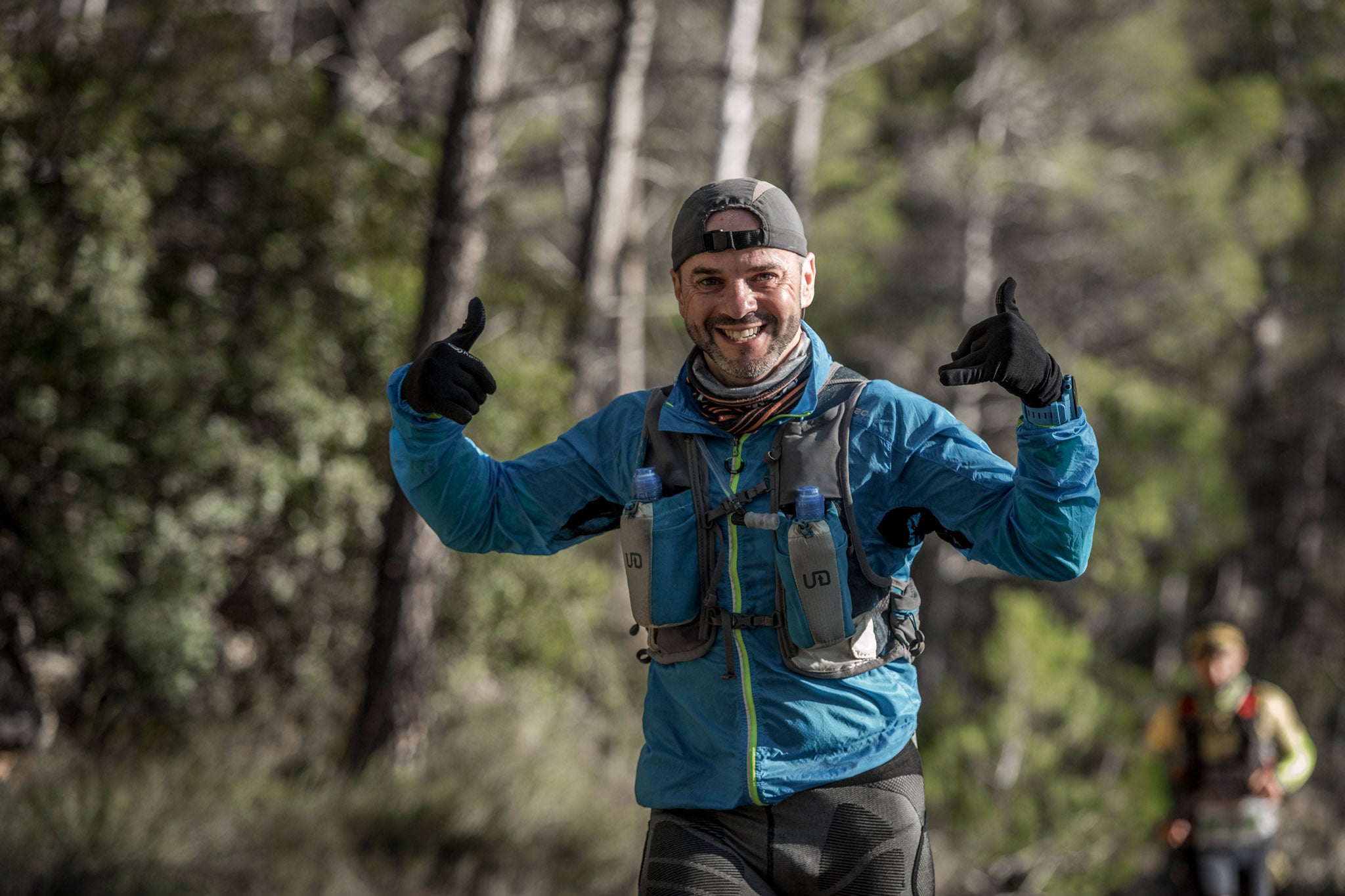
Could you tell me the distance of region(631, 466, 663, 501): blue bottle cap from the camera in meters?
2.34

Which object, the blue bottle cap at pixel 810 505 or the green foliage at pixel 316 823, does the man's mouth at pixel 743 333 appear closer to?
the blue bottle cap at pixel 810 505

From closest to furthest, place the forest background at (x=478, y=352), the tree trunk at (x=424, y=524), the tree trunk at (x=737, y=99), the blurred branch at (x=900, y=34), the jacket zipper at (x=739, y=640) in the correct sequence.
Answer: the jacket zipper at (x=739, y=640) < the forest background at (x=478, y=352) < the tree trunk at (x=424, y=524) < the tree trunk at (x=737, y=99) < the blurred branch at (x=900, y=34)

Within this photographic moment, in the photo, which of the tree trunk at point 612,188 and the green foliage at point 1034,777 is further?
the green foliage at point 1034,777

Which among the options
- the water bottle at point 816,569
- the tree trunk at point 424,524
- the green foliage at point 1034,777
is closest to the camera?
the water bottle at point 816,569

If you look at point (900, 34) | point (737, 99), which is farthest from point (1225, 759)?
point (900, 34)

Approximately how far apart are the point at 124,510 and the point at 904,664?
17.7 feet

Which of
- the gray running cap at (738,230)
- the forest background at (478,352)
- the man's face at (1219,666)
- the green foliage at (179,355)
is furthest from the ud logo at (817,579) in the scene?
the green foliage at (179,355)

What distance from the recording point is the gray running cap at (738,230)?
2371mm

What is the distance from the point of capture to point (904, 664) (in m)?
2.45

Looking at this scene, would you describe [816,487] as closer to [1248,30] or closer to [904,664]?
[904,664]

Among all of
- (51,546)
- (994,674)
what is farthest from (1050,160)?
(51,546)

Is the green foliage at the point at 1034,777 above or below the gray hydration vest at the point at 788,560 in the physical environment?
below

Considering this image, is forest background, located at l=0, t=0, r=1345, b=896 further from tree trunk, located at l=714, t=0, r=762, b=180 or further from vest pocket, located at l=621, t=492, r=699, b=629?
vest pocket, located at l=621, t=492, r=699, b=629

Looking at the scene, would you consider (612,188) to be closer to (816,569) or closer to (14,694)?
(14,694)
